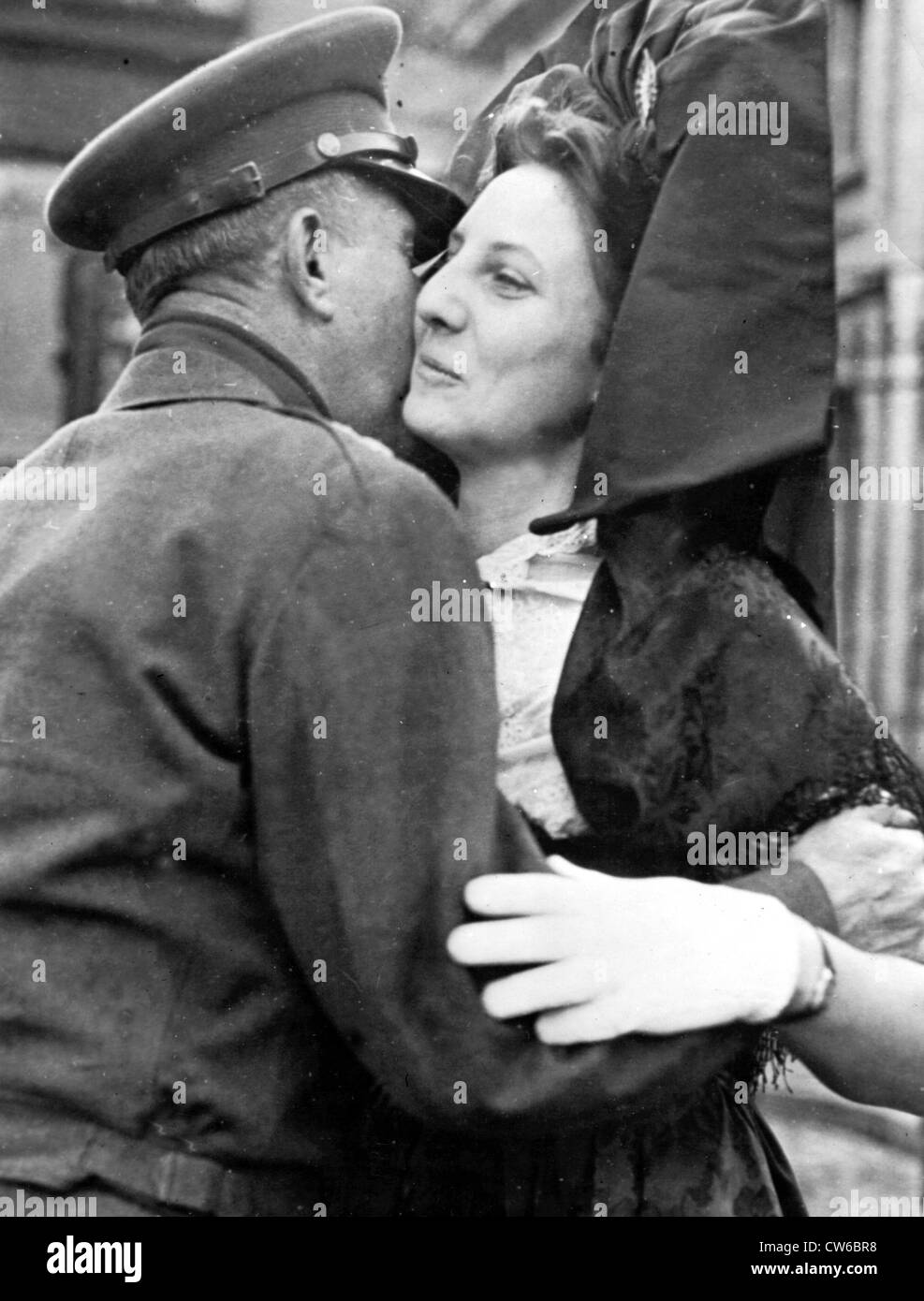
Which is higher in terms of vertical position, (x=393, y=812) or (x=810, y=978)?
(x=393, y=812)

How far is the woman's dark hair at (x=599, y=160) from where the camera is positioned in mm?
2354

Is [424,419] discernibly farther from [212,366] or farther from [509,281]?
[212,366]

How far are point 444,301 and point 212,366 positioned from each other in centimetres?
50

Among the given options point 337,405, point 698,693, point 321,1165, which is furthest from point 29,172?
point 321,1165

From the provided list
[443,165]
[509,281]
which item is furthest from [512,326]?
[443,165]

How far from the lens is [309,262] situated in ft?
7.20

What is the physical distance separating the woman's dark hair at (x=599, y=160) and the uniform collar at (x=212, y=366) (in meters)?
0.60

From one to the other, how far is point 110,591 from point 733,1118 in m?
1.32

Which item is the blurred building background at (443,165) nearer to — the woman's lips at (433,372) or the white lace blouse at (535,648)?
the woman's lips at (433,372)

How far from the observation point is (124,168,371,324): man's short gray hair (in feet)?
7.07

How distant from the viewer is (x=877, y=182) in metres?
2.49

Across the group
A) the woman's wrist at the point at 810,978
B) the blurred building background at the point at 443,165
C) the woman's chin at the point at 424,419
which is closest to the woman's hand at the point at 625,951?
the woman's wrist at the point at 810,978

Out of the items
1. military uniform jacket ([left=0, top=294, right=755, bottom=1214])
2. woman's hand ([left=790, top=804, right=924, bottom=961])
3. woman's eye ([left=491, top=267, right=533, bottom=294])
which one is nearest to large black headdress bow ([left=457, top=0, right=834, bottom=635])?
woman's eye ([left=491, top=267, right=533, bottom=294])
